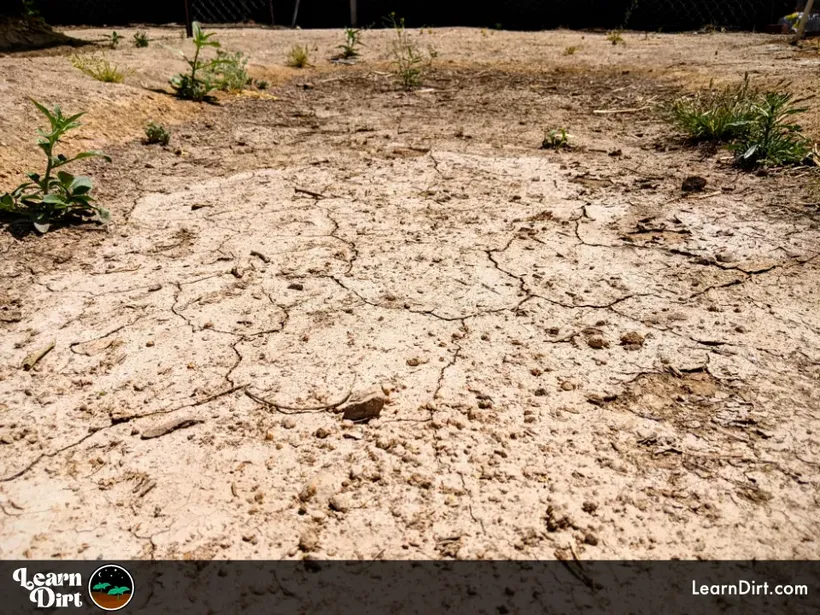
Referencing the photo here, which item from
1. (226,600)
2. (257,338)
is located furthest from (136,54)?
(226,600)

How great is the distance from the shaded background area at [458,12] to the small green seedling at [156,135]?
4.84 m

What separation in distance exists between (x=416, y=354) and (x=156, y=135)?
95.0 inches

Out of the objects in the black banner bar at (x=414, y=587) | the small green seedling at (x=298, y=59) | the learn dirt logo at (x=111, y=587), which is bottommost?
the learn dirt logo at (x=111, y=587)

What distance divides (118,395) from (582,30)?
25.1ft

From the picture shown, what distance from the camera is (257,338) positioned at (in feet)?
5.92

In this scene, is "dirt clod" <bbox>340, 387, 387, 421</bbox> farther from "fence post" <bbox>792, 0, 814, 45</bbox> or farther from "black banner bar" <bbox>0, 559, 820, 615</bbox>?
"fence post" <bbox>792, 0, 814, 45</bbox>

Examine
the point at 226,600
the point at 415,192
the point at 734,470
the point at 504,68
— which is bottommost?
the point at 226,600

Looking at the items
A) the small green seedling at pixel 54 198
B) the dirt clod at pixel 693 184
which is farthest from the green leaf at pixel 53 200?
the dirt clod at pixel 693 184

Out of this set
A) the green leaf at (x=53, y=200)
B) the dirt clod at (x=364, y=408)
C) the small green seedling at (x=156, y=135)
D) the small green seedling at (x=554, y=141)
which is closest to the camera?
the dirt clod at (x=364, y=408)

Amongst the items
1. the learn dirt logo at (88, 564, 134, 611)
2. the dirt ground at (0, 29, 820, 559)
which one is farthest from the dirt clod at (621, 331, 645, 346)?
the learn dirt logo at (88, 564, 134, 611)

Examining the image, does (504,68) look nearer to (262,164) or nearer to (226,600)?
(262,164)

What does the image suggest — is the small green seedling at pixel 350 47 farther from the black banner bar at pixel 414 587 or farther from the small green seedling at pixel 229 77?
the black banner bar at pixel 414 587

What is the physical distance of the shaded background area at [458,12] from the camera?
302 inches

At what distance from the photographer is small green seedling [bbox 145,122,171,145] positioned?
336cm
